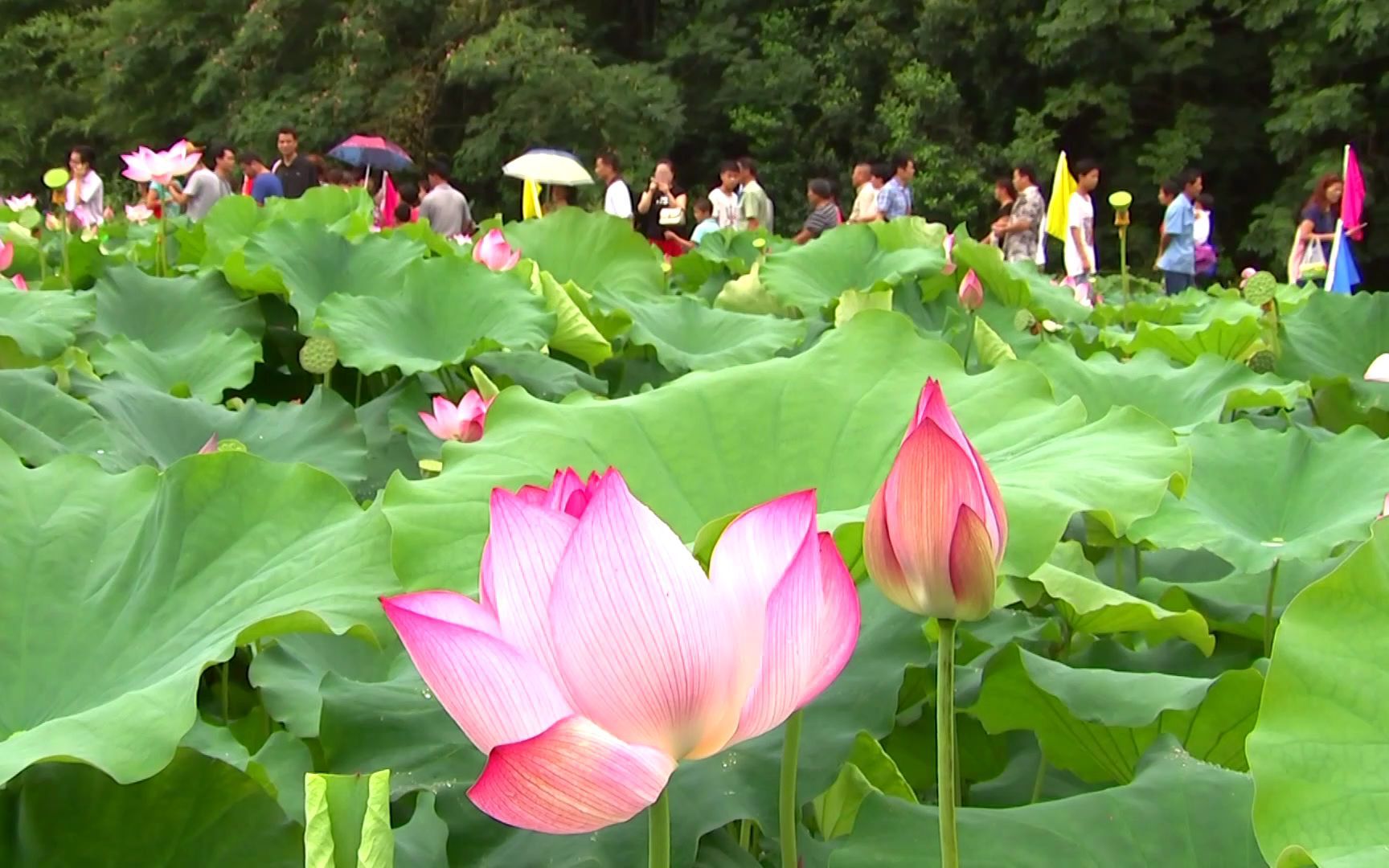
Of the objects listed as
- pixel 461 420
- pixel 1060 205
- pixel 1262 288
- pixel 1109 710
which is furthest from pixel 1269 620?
pixel 1060 205

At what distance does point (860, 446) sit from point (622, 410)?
126 millimetres

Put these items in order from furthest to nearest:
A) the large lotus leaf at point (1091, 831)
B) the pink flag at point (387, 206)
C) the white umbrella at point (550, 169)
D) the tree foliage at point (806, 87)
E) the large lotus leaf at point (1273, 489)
Result: the tree foliage at point (806, 87), the white umbrella at point (550, 169), the pink flag at point (387, 206), the large lotus leaf at point (1273, 489), the large lotus leaf at point (1091, 831)

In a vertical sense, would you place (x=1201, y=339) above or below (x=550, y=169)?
above

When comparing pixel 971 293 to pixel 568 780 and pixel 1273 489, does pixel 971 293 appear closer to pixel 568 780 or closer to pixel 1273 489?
pixel 1273 489

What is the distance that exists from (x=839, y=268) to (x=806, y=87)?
1229 centimetres

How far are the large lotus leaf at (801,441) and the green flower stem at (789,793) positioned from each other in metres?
0.18

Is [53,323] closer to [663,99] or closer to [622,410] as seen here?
[622,410]

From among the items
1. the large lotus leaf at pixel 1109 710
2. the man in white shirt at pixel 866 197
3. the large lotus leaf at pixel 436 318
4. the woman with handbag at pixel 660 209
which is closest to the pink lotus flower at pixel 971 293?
the large lotus leaf at pixel 436 318

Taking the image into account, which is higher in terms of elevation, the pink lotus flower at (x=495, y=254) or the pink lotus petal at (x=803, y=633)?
the pink lotus petal at (x=803, y=633)

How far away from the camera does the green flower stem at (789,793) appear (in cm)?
45

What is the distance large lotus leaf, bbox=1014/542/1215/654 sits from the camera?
0.65 metres

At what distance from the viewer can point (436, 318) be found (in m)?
1.52

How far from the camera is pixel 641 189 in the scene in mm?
12828

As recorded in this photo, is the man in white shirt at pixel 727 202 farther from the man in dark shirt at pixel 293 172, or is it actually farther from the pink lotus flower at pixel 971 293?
the pink lotus flower at pixel 971 293
